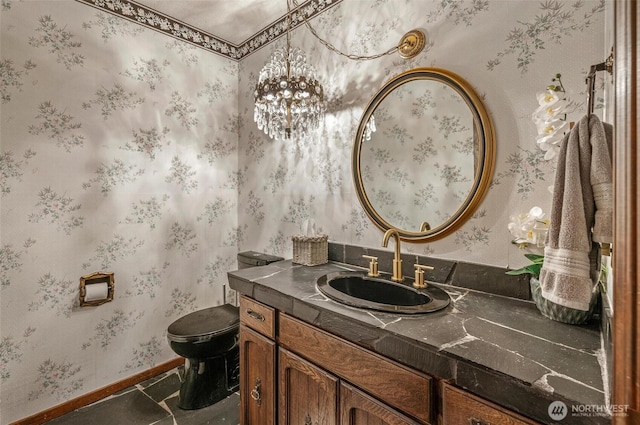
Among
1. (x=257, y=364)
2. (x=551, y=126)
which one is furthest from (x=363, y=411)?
(x=551, y=126)

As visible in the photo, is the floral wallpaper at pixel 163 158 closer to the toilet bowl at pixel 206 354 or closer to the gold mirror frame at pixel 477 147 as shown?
the gold mirror frame at pixel 477 147

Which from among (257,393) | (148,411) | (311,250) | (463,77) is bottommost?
(148,411)

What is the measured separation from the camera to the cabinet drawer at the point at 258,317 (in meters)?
1.28

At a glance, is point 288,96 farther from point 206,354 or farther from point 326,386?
point 206,354

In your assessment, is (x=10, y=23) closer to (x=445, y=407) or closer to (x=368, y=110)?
(x=368, y=110)

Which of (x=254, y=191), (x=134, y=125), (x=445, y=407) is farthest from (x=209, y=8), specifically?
(x=445, y=407)

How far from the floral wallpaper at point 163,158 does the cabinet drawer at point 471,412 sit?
67cm

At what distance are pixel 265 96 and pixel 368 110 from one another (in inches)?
22.9

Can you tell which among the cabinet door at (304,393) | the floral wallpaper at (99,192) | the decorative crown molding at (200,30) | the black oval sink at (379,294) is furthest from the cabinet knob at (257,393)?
the decorative crown molding at (200,30)

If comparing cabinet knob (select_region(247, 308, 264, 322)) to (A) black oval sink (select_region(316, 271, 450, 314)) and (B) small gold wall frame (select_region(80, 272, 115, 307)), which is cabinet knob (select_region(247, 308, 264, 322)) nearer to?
(A) black oval sink (select_region(316, 271, 450, 314))

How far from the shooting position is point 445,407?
0.76 m

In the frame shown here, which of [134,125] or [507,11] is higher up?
[507,11]

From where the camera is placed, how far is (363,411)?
0.95 m

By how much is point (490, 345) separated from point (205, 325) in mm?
1592
